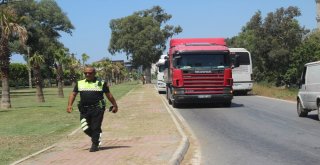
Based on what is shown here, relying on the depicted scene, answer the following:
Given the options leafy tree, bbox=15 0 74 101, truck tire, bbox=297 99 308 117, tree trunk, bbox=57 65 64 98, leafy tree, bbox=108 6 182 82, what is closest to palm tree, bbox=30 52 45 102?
tree trunk, bbox=57 65 64 98

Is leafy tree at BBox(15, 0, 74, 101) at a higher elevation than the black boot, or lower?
higher

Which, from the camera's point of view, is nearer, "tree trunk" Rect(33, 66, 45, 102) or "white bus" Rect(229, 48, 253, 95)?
"tree trunk" Rect(33, 66, 45, 102)

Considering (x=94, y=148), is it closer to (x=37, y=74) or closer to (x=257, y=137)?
(x=257, y=137)

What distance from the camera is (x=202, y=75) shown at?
26219 mm

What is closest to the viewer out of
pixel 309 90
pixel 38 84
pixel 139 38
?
pixel 309 90

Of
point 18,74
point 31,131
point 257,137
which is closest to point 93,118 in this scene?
point 257,137

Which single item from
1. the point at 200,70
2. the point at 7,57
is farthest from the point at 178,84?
the point at 7,57

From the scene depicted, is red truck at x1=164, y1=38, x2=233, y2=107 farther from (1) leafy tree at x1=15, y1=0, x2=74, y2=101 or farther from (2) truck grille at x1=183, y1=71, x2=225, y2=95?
(1) leafy tree at x1=15, y1=0, x2=74, y2=101

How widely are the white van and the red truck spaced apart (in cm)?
620

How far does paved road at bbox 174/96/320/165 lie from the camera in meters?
11.2

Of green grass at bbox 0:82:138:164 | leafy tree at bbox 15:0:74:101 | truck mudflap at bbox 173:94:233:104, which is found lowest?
green grass at bbox 0:82:138:164

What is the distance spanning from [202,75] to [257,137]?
38.1ft

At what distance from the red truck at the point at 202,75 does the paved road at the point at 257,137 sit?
3308mm

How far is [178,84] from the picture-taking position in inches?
1040
